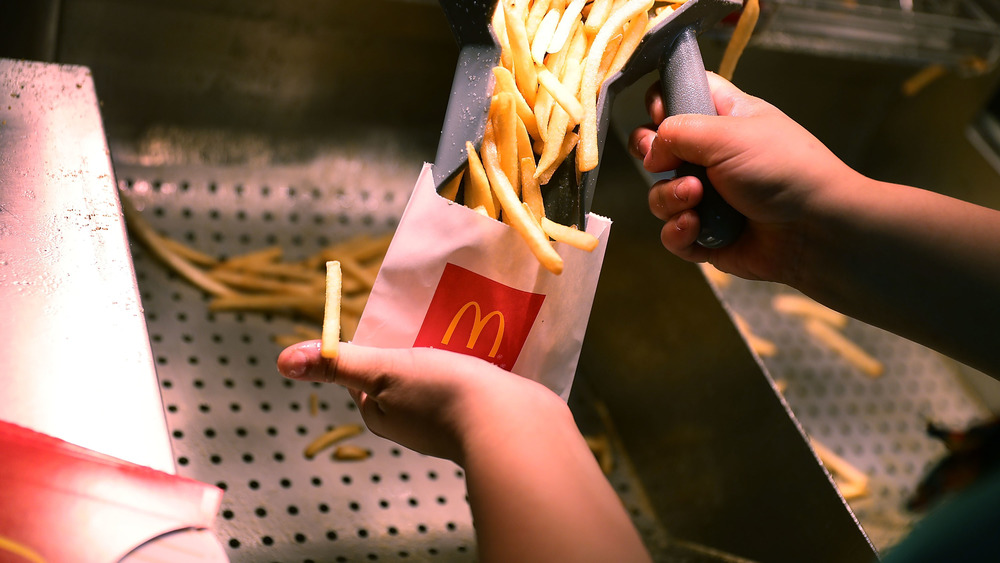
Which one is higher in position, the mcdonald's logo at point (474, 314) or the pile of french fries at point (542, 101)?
the pile of french fries at point (542, 101)

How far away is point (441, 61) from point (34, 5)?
1094mm

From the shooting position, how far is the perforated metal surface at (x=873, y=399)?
7.11 feet

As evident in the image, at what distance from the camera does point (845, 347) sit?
97.1 inches

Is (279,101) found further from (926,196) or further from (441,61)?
(926,196)

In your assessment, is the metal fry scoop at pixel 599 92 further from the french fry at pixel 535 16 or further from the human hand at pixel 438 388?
the human hand at pixel 438 388

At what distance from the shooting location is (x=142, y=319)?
1.08 m

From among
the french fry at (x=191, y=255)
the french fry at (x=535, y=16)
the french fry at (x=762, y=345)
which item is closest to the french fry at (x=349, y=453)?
the french fry at (x=191, y=255)

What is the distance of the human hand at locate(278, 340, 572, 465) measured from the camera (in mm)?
1004

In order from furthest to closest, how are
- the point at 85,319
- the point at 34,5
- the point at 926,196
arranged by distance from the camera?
the point at 34,5 → the point at 926,196 → the point at 85,319

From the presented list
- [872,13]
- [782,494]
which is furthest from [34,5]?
[872,13]

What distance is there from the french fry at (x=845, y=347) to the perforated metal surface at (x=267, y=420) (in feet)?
3.09

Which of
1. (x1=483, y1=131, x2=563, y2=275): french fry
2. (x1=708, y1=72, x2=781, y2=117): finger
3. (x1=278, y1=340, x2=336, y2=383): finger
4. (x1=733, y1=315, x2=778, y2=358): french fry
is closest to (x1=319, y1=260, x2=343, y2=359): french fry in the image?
(x1=278, y1=340, x2=336, y2=383): finger

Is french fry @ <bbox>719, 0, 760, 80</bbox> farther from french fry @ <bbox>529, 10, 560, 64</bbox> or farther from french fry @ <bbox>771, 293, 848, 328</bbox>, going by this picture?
french fry @ <bbox>771, 293, 848, 328</bbox>

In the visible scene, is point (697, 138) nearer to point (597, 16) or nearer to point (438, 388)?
point (597, 16)
